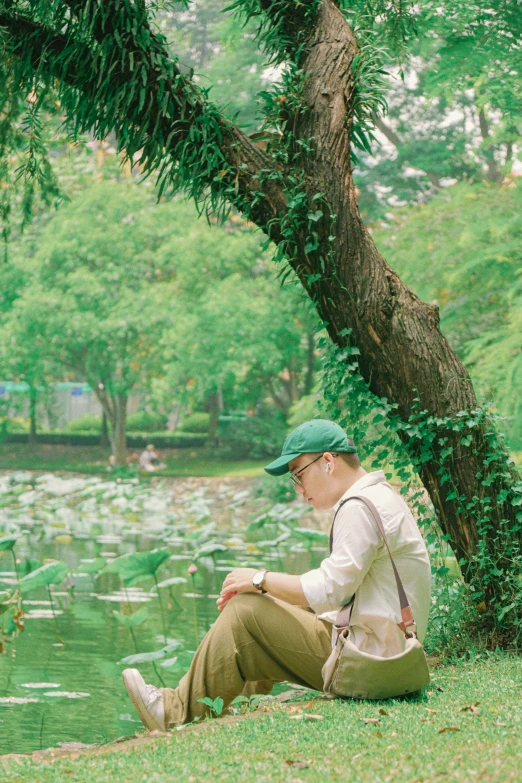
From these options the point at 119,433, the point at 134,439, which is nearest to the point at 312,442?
the point at 119,433

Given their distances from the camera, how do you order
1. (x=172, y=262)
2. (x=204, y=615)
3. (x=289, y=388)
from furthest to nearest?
(x=289, y=388) → (x=172, y=262) → (x=204, y=615)

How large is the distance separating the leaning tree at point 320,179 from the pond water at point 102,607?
224cm

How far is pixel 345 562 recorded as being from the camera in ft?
11.9

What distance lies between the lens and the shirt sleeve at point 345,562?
143 inches

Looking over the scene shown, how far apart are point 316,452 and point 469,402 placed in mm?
1740

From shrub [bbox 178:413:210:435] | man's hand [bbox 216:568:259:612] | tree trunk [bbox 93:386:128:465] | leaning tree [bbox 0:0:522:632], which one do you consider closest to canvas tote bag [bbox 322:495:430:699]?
man's hand [bbox 216:568:259:612]

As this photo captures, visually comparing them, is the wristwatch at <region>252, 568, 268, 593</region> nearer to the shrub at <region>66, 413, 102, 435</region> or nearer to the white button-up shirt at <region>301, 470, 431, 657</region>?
the white button-up shirt at <region>301, 470, 431, 657</region>

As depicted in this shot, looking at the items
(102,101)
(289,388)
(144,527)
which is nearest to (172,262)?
(289,388)

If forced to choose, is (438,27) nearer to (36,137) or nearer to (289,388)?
(36,137)

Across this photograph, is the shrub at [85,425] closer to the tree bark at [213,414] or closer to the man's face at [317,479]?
the tree bark at [213,414]

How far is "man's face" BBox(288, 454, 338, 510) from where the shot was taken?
3922 mm

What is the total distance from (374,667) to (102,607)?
6.32 metres

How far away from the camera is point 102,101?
5559mm

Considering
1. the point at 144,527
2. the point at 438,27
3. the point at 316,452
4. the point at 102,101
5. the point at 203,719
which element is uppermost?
the point at 438,27
